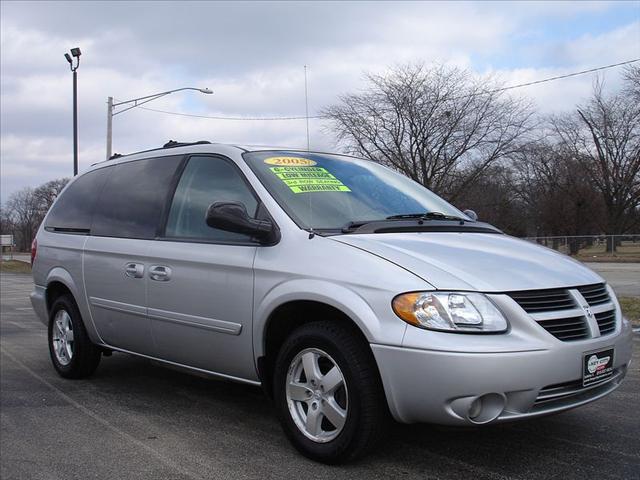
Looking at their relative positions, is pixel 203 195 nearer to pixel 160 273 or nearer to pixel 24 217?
pixel 160 273

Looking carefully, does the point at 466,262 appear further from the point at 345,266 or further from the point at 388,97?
the point at 388,97

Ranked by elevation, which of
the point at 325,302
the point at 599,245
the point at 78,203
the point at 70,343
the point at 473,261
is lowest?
the point at 599,245

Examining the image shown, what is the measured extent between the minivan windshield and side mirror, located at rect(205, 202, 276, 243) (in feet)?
0.60

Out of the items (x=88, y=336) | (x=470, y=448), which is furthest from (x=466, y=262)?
(x=88, y=336)

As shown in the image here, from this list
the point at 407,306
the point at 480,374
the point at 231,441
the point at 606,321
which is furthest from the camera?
the point at 231,441

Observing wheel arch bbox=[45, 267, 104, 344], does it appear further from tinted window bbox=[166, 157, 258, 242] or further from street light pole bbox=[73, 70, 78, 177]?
street light pole bbox=[73, 70, 78, 177]

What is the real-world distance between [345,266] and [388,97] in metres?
31.6

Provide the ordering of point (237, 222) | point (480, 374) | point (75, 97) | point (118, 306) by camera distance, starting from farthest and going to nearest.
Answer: point (75, 97), point (118, 306), point (237, 222), point (480, 374)

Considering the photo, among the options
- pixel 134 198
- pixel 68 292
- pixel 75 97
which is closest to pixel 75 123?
pixel 75 97

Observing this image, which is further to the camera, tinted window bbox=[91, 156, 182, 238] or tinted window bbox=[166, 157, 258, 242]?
tinted window bbox=[91, 156, 182, 238]

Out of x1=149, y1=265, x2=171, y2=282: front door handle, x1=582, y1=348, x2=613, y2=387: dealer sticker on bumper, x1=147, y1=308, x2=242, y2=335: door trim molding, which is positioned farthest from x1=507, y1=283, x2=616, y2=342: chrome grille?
x1=149, y1=265, x2=171, y2=282: front door handle

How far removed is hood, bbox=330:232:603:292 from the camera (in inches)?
118

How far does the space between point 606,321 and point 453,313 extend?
102cm

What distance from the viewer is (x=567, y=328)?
3.06 metres
